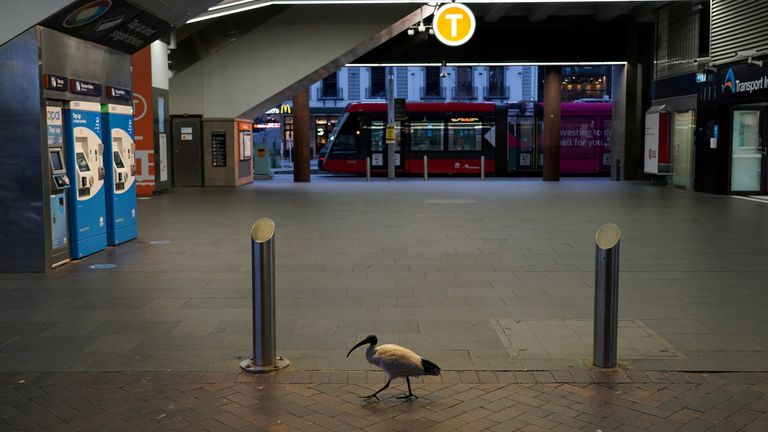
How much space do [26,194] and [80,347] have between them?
3.89 m

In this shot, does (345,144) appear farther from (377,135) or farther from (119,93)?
(119,93)

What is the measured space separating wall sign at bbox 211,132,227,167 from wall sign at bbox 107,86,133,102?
12.4m

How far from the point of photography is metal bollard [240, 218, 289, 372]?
539 centimetres

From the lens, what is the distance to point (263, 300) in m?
5.42

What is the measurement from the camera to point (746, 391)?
498cm

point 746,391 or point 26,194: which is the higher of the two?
point 26,194

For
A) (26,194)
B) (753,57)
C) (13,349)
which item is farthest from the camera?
(753,57)

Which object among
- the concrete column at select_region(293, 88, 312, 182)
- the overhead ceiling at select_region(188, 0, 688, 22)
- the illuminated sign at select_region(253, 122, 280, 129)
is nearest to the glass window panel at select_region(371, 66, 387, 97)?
the illuminated sign at select_region(253, 122, 280, 129)

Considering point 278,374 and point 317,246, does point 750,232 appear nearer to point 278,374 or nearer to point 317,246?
point 317,246

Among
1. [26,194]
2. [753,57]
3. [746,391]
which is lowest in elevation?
[746,391]

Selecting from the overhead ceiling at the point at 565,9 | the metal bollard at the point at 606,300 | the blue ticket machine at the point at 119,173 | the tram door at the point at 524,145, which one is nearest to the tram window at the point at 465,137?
the tram door at the point at 524,145

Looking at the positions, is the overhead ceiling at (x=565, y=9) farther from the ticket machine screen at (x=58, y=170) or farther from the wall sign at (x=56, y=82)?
the ticket machine screen at (x=58, y=170)

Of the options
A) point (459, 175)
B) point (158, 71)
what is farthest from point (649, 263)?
point (459, 175)

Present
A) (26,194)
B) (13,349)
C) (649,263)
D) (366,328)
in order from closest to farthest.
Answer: (13,349), (366,328), (26,194), (649,263)
